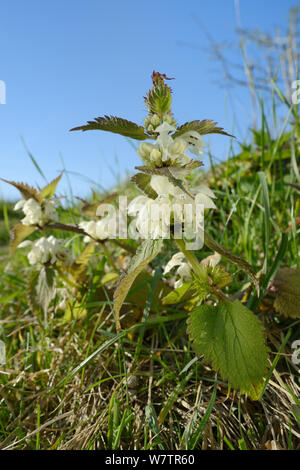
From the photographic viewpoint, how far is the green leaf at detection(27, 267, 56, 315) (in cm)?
89

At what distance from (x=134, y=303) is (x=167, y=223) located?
15.0 inches

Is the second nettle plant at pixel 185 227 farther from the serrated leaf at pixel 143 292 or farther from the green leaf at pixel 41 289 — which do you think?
the green leaf at pixel 41 289

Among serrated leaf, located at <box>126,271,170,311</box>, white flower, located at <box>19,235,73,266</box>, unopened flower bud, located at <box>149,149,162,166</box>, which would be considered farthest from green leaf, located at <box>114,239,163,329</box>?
white flower, located at <box>19,235,73,266</box>

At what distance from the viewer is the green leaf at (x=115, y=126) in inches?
19.4

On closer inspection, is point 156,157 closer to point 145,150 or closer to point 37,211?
point 145,150

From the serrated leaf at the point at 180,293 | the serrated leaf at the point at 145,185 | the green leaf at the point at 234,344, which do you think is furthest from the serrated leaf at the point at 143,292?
the serrated leaf at the point at 145,185

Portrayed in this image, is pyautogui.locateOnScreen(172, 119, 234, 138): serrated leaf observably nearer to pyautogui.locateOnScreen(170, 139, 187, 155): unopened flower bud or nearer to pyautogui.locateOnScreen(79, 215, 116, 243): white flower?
pyautogui.locateOnScreen(170, 139, 187, 155): unopened flower bud

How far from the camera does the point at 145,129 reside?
1.75 ft

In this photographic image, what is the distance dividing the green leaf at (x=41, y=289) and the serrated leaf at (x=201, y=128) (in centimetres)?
56

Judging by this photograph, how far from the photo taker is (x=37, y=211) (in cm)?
92

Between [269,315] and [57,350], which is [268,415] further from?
[57,350]

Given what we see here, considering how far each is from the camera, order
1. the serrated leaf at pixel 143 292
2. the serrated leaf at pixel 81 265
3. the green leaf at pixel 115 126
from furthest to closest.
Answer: the serrated leaf at pixel 81 265, the serrated leaf at pixel 143 292, the green leaf at pixel 115 126

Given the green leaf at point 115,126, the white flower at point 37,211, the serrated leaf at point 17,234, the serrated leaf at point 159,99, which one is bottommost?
the serrated leaf at point 17,234

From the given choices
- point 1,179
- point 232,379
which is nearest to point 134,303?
point 232,379
